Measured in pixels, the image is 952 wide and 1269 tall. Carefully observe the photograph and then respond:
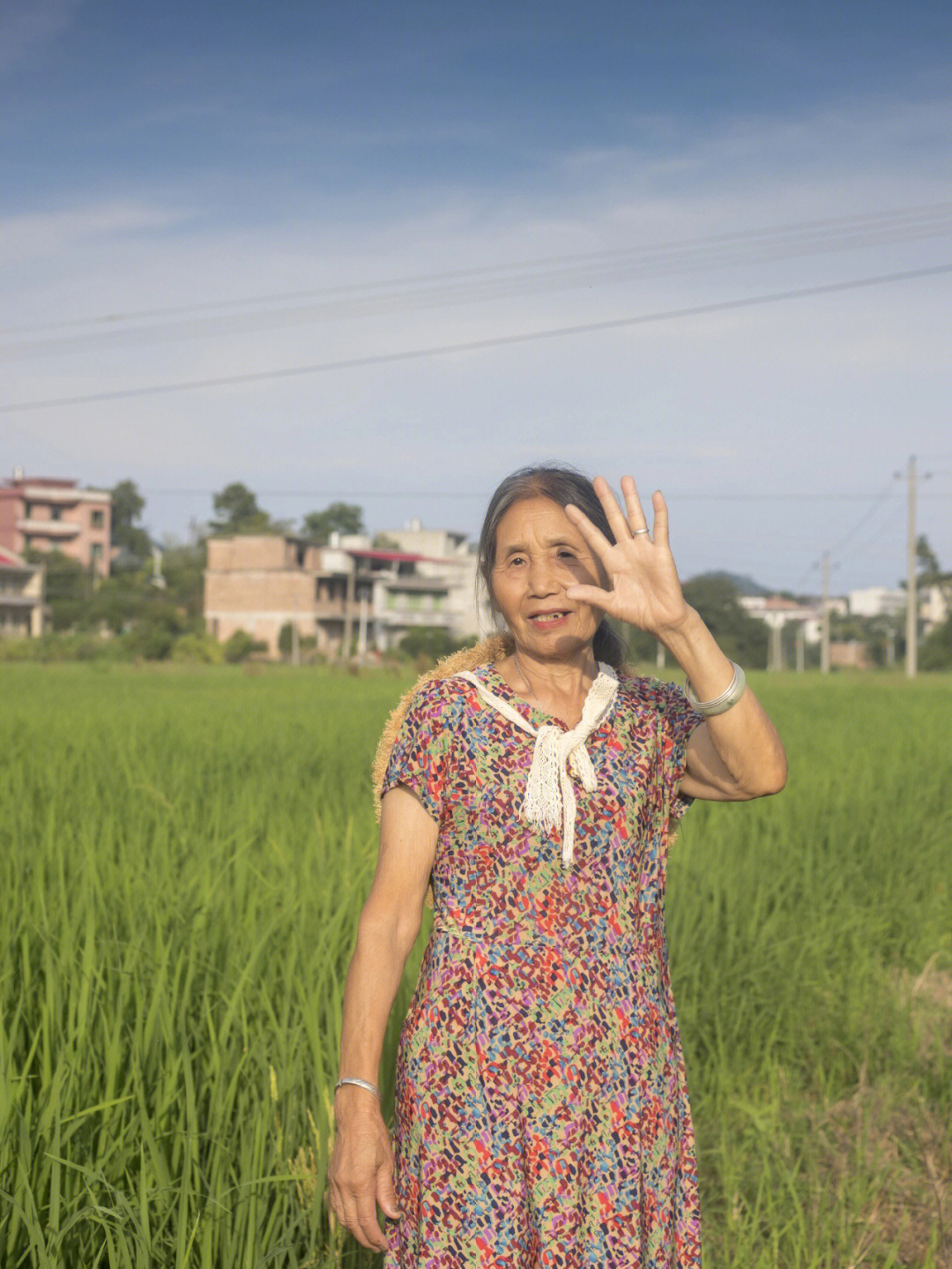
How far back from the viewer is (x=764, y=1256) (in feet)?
7.06

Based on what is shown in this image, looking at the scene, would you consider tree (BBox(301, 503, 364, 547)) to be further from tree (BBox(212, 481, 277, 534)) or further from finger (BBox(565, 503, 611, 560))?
finger (BBox(565, 503, 611, 560))

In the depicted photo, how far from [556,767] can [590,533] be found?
284 mm

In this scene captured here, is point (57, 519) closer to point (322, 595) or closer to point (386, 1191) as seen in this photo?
point (322, 595)

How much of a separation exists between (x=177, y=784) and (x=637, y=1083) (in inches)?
183

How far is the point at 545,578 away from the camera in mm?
1544

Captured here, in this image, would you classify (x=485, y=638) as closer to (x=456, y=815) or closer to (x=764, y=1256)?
(x=456, y=815)

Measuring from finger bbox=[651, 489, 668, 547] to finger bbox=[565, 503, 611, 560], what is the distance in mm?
59

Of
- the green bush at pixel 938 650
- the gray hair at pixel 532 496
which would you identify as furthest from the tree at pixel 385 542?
the gray hair at pixel 532 496

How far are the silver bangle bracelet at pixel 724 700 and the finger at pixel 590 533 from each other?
195mm

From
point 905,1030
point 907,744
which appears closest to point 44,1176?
point 905,1030

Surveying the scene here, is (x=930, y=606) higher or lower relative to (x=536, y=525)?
higher

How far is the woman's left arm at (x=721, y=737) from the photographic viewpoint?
4.78 ft

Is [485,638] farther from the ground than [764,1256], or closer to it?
farther from the ground

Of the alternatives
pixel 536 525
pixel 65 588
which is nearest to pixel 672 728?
pixel 536 525
